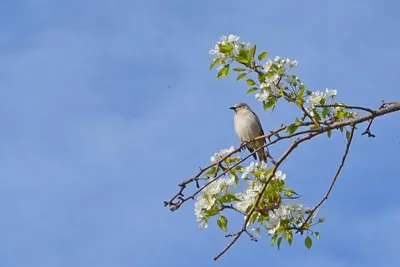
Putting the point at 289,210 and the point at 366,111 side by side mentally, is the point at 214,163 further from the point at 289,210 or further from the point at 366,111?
the point at 366,111

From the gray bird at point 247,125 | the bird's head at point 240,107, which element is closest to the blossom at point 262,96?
the gray bird at point 247,125

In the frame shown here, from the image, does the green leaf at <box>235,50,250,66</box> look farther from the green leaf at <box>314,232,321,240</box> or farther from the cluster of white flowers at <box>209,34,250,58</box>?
the green leaf at <box>314,232,321,240</box>

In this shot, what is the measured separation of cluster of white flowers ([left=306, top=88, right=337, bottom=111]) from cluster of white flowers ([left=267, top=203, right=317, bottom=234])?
2.08 ft

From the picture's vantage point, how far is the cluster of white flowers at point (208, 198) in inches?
189

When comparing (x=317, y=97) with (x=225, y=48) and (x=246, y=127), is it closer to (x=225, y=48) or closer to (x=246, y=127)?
(x=225, y=48)

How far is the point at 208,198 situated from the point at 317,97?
3.24 ft

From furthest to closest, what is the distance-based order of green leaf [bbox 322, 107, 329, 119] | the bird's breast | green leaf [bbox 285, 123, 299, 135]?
the bird's breast → green leaf [bbox 322, 107, 329, 119] → green leaf [bbox 285, 123, 299, 135]

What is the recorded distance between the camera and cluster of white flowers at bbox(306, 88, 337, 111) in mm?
4914

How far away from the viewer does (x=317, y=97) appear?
5.03 metres

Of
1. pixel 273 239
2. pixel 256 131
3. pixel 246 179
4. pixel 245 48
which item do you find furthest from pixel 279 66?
pixel 256 131

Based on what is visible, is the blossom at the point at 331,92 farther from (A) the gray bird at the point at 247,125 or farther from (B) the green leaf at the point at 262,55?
(A) the gray bird at the point at 247,125

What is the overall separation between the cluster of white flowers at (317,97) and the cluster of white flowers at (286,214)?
2.08 feet

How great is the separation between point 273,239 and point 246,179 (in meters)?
0.43

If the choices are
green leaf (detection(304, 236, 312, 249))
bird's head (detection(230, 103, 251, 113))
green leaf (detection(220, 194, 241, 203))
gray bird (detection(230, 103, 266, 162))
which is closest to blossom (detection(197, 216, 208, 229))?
green leaf (detection(220, 194, 241, 203))
